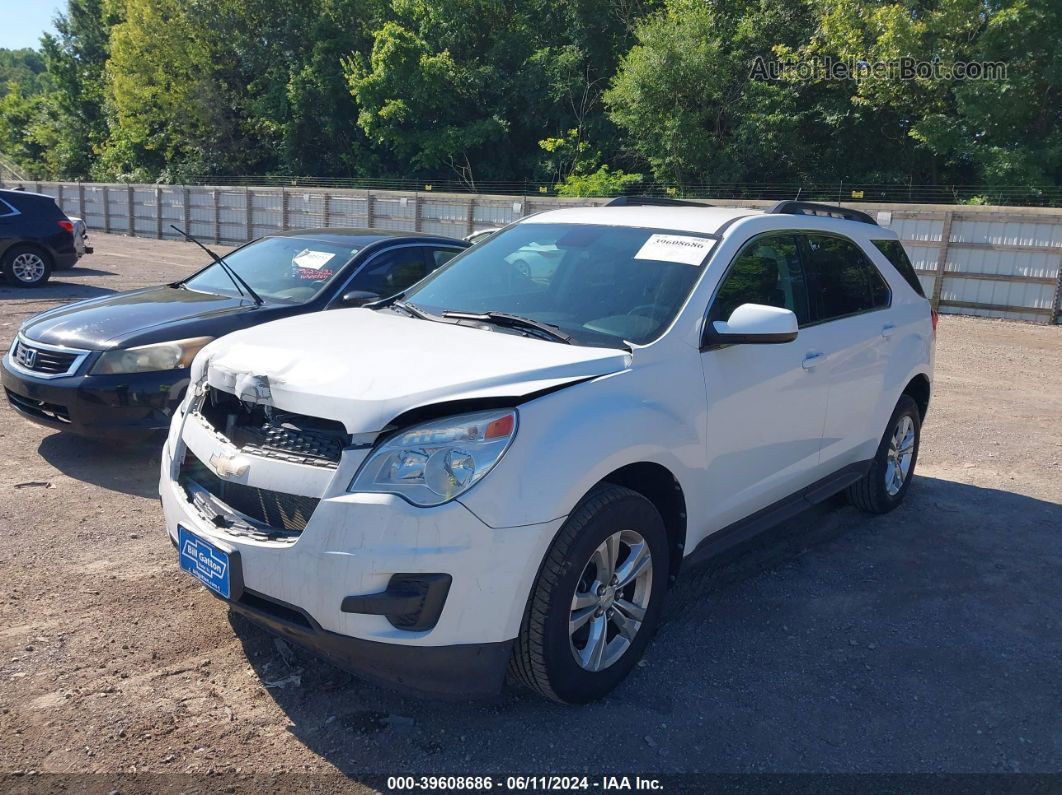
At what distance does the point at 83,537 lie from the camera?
15.2 ft

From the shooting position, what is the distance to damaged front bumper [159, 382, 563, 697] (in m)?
2.75

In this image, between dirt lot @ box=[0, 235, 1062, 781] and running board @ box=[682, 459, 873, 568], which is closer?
dirt lot @ box=[0, 235, 1062, 781]

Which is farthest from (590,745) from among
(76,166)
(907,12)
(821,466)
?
(76,166)

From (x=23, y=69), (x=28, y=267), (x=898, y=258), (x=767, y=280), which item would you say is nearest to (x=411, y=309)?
(x=767, y=280)

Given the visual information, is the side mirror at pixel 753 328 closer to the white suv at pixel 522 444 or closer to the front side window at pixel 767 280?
the white suv at pixel 522 444

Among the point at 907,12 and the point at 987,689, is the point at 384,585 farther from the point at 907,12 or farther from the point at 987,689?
the point at 907,12

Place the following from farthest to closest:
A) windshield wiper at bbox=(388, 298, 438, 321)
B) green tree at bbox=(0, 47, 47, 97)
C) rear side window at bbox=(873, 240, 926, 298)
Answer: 1. green tree at bbox=(0, 47, 47, 97)
2. rear side window at bbox=(873, 240, 926, 298)
3. windshield wiper at bbox=(388, 298, 438, 321)

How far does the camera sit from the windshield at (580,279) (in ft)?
12.3

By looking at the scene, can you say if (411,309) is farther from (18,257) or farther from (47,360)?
(18,257)

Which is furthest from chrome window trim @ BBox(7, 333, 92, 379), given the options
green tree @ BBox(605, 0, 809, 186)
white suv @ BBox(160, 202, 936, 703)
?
green tree @ BBox(605, 0, 809, 186)

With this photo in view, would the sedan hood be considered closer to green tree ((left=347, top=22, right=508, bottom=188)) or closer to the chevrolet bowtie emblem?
the chevrolet bowtie emblem

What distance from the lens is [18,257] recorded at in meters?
14.5

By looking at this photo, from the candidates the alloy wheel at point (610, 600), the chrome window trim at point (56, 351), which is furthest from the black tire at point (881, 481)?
the chrome window trim at point (56, 351)

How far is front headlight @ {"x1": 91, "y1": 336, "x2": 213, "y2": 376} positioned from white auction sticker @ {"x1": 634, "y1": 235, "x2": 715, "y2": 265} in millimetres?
3115
